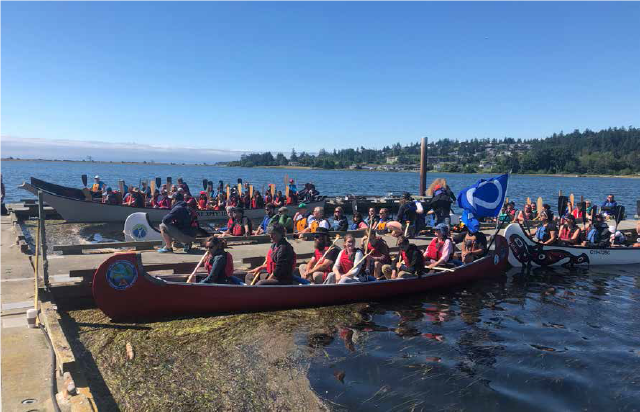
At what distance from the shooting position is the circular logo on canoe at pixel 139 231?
13672 millimetres

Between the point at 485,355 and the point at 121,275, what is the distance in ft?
20.6

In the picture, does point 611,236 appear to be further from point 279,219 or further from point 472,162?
point 472,162

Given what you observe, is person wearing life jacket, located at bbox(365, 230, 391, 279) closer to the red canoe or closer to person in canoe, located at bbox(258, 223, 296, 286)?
the red canoe

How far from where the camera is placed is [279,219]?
45.8ft

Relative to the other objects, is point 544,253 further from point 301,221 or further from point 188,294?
point 188,294

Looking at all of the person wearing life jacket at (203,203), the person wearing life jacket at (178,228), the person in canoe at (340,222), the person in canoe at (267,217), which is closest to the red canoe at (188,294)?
the person wearing life jacket at (178,228)

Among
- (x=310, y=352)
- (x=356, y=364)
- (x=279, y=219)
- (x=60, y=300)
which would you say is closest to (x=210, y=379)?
(x=310, y=352)

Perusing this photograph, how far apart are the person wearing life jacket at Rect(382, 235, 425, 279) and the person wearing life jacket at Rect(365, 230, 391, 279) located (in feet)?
0.44

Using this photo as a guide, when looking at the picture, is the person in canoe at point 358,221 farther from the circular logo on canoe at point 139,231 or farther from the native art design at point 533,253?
the circular logo on canoe at point 139,231

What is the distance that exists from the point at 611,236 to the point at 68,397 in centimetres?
1781

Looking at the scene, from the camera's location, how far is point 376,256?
10.6 metres

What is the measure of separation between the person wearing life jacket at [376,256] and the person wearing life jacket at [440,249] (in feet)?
4.68

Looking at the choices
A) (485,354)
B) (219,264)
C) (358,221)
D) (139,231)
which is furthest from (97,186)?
(485,354)

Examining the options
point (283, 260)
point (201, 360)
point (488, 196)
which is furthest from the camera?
point (488, 196)
